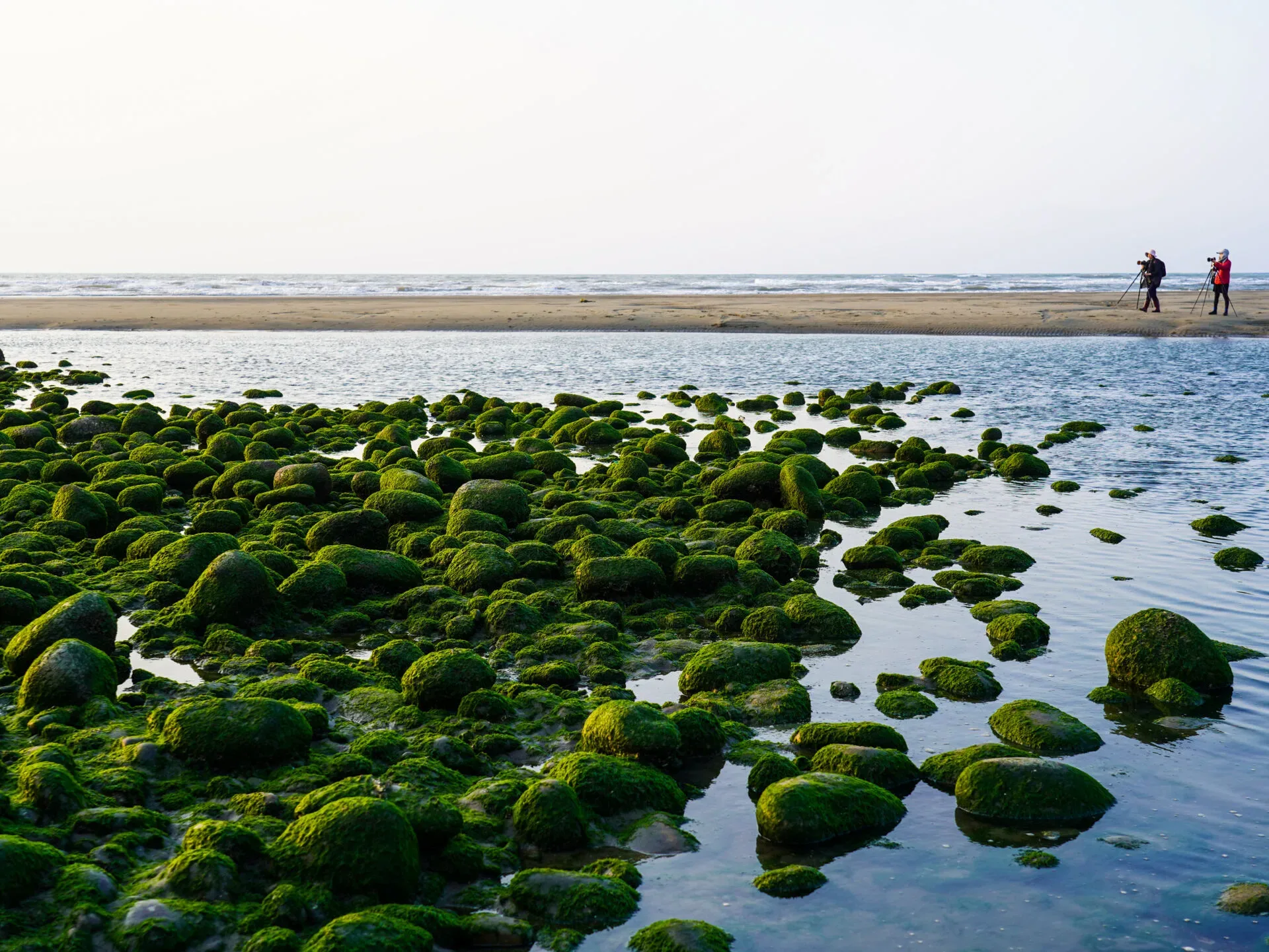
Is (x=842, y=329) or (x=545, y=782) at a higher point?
(x=842, y=329)

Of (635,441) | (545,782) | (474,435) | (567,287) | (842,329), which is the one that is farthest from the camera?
(567,287)

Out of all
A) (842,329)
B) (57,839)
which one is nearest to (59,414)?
(57,839)

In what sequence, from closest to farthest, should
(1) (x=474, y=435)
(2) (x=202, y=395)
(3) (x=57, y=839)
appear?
(3) (x=57, y=839) → (1) (x=474, y=435) → (2) (x=202, y=395)

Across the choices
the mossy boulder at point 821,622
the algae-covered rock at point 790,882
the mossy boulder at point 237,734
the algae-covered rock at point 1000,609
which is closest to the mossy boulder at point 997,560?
the algae-covered rock at point 1000,609

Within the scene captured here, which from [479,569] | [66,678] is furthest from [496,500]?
[66,678]

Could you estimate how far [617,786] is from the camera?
18.7 ft

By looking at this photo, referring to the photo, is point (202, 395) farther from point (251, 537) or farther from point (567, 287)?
point (567, 287)

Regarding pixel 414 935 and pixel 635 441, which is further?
pixel 635 441

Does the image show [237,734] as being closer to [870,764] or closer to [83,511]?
[870,764]

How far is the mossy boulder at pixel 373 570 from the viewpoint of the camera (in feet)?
30.5

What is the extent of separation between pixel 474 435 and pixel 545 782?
12740mm

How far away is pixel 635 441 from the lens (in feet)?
54.3

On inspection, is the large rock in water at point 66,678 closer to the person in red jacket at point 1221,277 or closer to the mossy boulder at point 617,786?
the mossy boulder at point 617,786

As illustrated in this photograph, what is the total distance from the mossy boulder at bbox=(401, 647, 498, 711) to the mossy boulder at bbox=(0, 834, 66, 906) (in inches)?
94.6
